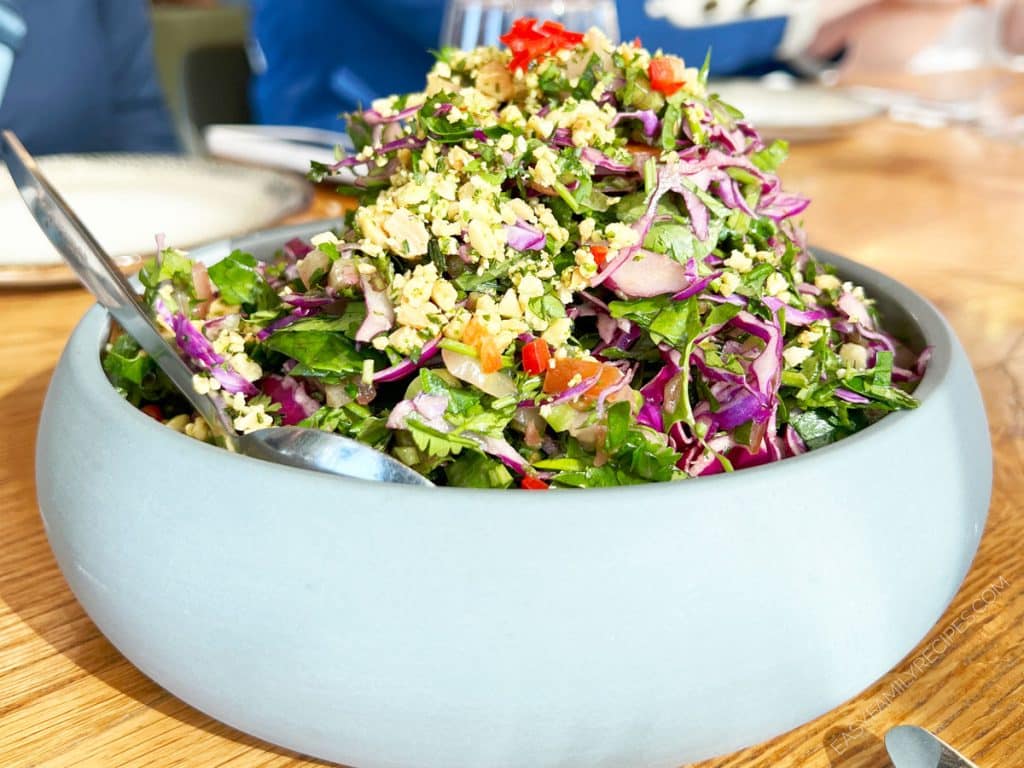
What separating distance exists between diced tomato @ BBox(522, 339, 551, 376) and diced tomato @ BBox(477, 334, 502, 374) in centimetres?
2

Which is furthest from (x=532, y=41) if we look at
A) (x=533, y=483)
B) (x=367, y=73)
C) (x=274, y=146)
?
(x=367, y=73)

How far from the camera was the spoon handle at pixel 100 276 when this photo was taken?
60 centimetres

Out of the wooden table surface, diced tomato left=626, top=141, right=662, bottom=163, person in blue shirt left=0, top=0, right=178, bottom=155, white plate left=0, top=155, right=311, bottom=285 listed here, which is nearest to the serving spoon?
the wooden table surface

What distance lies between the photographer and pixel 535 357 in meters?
0.57

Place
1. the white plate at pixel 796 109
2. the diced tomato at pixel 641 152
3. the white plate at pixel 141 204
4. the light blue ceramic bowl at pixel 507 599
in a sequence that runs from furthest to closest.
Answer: the white plate at pixel 796 109 → the white plate at pixel 141 204 → the diced tomato at pixel 641 152 → the light blue ceramic bowl at pixel 507 599

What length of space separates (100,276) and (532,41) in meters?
0.35

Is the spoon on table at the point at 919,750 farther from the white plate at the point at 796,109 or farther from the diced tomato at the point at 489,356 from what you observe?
the white plate at the point at 796,109

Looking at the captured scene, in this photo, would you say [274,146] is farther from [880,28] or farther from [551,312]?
[880,28]

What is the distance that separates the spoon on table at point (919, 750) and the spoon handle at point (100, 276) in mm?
392

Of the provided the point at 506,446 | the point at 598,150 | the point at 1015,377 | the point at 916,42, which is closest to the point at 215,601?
the point at 506,446

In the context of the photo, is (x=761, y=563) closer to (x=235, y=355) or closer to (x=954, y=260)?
→ (x=235, y=355)

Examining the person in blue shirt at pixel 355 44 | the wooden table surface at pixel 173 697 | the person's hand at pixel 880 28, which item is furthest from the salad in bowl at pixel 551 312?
the person's hand at pixel 880 28

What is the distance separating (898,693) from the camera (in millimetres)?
563

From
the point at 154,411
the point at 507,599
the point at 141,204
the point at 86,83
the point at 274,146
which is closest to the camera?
the point at 507,599
